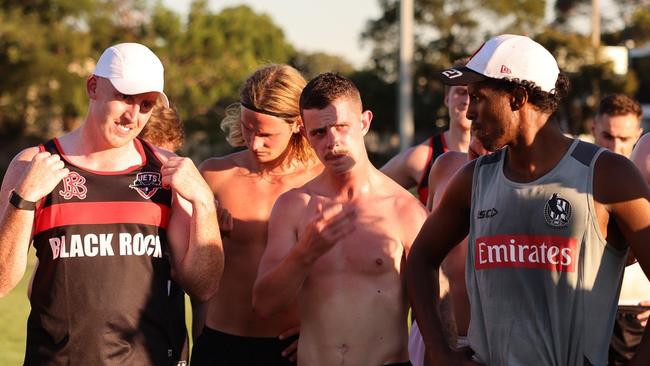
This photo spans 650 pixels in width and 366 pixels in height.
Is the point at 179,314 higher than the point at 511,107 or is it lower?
lower

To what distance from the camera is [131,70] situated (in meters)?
4.84

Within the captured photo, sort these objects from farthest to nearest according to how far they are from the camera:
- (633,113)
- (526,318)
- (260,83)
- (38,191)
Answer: (633,113) → (260,83) → (38,191) → (526,318)

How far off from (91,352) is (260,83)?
5.92ft

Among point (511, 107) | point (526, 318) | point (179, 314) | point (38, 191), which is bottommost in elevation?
point (179, 314)

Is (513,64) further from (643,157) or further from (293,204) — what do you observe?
(643,157)

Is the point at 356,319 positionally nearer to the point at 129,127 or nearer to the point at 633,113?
the point at 129,127

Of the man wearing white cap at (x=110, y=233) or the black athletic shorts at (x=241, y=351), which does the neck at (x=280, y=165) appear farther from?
the man wearing white cap at (x=110, y=233)

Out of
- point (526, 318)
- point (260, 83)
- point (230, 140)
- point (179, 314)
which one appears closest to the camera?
point (526, 318)

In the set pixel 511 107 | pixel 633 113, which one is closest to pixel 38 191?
pixel 511 107

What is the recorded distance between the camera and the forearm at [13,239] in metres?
4.60

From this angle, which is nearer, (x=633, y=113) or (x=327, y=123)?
(x=327, y=123)

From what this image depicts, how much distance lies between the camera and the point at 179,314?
534 centimetres

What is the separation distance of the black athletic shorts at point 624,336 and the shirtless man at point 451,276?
1.60 m

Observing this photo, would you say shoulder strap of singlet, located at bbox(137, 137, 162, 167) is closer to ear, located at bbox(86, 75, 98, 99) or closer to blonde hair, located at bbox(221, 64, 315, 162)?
ear, located at bbox(86, 75, 98, 99)
